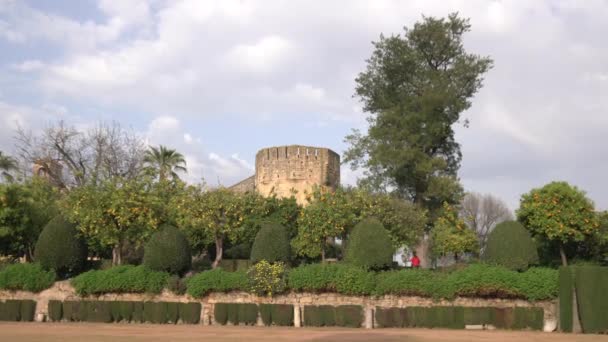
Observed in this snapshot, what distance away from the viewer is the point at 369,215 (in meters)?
24.4

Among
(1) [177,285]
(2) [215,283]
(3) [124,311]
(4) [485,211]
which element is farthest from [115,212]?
(4) [485,211]

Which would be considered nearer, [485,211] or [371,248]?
[371,248]

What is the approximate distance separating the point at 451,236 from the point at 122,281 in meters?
14.6

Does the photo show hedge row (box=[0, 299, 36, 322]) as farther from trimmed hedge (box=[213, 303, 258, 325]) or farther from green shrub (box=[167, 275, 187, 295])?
trimmed hedge (box=[213, 303, 258, 325])

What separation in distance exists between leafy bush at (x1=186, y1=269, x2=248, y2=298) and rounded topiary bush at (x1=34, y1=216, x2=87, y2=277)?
5.44 meters

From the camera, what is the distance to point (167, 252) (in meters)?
21.5

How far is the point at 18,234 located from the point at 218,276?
9687 mm

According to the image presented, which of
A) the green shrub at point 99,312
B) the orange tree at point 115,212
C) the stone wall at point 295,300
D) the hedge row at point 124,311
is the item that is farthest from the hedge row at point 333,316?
the orange tree at point 115,212

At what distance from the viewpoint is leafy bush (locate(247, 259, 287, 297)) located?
20.3 metres

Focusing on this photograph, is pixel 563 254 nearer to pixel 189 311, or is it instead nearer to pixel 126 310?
pixel 189 311

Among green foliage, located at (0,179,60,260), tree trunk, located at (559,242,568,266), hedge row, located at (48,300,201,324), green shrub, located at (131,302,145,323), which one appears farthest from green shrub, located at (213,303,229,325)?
tree trunk, located at (559,242,568,266)

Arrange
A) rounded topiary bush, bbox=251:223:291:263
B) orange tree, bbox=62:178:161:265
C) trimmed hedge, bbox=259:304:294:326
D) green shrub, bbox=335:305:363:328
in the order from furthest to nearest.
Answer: orange tree, bbox=62:178:161:265, rounded topiary bush, bbox=251:223:291:263, trimmed hedge, bbox=259:304:294:326, green shrub, bbox=335:305:363:328

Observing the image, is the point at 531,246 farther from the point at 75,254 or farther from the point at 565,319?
the point at 75,254

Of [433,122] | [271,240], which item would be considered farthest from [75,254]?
[433,122]
